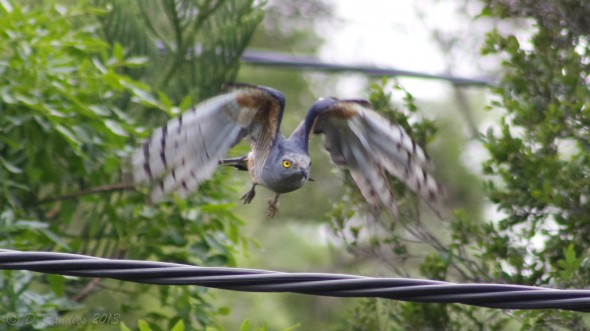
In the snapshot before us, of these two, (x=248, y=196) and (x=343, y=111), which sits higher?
(x=343, y=111)

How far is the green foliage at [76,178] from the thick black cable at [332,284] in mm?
1507

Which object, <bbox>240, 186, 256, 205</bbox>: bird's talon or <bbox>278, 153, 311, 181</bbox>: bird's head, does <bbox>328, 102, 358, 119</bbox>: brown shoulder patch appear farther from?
<bbox>240, 186, 256, 205</bbox>: bird's talon

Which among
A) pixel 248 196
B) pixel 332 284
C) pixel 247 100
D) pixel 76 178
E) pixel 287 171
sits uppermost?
pixel 247 100

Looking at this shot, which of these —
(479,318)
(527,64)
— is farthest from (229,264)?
(527,64)

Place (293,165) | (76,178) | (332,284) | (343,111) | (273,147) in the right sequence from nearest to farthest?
(332,284) < (293,165) < (273,147) < (343,111) < (76,178)

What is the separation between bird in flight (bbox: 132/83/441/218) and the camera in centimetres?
321

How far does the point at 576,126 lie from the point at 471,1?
24.2 ft

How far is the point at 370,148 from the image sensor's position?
3594mm

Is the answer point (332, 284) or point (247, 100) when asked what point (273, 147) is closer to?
point (247, 100)

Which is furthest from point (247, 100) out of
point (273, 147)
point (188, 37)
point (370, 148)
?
point (188, 37)

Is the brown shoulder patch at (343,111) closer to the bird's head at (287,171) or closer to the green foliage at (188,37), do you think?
the bird's head at (287,171)

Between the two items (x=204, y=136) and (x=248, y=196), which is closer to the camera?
(x=204, y=136)

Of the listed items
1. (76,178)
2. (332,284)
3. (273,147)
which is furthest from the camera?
(76,178)

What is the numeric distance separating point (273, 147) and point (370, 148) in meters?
0.50
